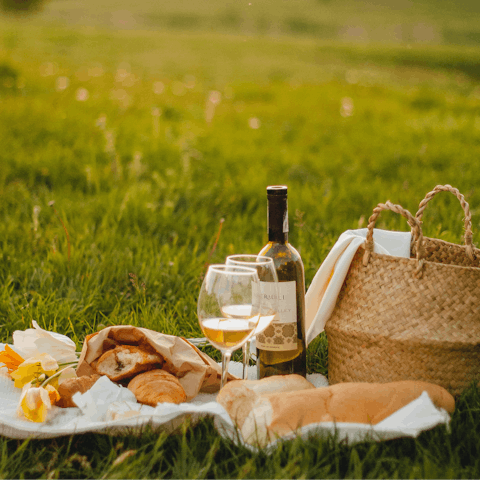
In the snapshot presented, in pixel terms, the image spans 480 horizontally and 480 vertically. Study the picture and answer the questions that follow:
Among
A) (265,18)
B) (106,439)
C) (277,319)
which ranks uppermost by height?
(265,18)

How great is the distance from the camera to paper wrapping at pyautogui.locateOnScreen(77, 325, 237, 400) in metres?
2.14

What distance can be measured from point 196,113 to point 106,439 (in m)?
6.39

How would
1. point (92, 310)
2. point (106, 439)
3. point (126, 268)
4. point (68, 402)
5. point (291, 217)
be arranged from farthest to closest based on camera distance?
1. point (291, 217)
2. point (126, 268)
3. point (92, 310)
4. point (68, 402)
5. point (106, 439)

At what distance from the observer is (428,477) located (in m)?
1.59

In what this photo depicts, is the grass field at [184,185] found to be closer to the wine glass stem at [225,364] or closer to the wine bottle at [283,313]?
the wine glass stem at [225,364]

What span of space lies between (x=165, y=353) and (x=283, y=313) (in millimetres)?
468

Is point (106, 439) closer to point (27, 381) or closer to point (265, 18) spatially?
point (27, 381)

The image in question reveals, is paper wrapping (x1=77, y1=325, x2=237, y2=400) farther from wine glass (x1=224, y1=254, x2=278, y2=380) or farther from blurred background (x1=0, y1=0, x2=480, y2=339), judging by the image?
blurred background (x1=0, y1=0, x2=480, y2=339)

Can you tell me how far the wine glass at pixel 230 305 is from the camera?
6.07 ft

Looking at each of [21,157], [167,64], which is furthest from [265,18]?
[21,157]

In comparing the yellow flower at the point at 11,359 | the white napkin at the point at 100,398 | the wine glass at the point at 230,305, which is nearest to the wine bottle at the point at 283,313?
the wine glass at the point at 230,305

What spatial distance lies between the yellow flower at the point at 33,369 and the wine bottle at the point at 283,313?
78 centimetres

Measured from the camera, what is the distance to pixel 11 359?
7.28 ft

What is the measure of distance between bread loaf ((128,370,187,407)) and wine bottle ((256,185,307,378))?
38cm
